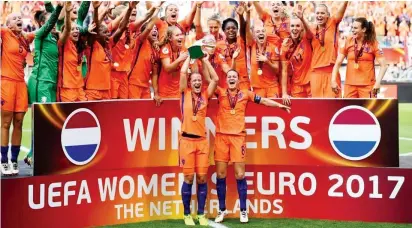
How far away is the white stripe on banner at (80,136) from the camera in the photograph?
25.8 feet

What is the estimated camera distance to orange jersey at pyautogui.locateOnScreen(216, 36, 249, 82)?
938 centimetres

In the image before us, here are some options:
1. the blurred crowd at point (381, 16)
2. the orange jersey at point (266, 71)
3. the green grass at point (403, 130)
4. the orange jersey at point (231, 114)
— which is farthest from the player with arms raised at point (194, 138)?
the blurred crowd at point (381, 16)

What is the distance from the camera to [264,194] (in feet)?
28.9

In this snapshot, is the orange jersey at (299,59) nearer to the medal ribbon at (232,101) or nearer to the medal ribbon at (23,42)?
the medal ribbon at (232,101)

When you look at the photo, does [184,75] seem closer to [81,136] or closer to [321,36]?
[81,136]

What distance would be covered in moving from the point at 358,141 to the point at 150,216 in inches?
98.5

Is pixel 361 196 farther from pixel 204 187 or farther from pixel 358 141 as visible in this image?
pixel 204 187

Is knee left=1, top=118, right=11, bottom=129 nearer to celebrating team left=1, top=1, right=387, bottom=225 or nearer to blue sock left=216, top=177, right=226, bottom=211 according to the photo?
celebrating team left=1, top=1, right=387, bottom=225

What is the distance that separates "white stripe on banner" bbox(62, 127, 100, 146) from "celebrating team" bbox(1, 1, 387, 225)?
33.6 inches

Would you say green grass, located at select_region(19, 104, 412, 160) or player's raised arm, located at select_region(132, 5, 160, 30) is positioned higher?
player's raised arm, located at select_region(132, 5, 160, 30)

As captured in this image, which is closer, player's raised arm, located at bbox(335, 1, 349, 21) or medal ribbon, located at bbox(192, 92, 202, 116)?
medal ribbon, located at bbox(192, 92, 202, 116)

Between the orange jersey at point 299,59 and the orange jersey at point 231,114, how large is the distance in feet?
5.22

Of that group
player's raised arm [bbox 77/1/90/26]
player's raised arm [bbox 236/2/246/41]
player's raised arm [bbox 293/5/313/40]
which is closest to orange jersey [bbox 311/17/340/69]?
player's raised arm [bbox 293/5/313/40]

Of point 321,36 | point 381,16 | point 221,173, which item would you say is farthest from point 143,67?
point 381,16
